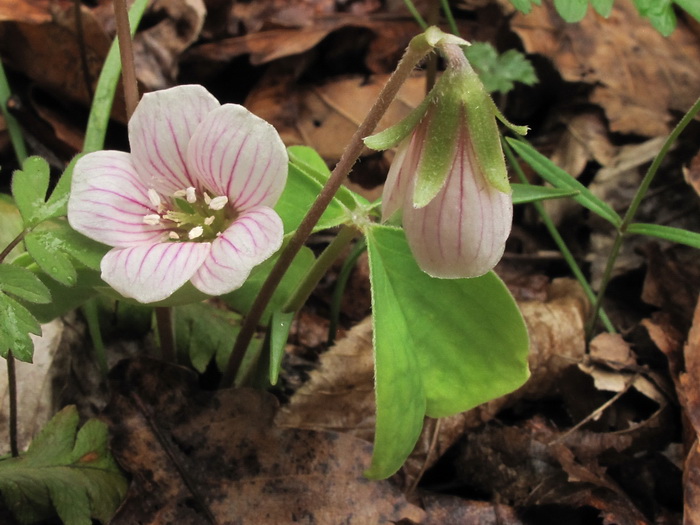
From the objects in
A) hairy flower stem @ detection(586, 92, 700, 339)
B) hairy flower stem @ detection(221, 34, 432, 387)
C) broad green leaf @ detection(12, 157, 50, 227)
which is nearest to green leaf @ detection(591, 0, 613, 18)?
hairy flower stem @ detection(586, 92, 700, 339)

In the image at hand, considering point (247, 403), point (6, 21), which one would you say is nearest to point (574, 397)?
point (247, 403)

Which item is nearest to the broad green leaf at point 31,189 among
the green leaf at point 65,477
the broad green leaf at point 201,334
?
Result: the green leaf at point 65,477

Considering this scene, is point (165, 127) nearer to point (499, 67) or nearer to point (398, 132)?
point (398, 132)

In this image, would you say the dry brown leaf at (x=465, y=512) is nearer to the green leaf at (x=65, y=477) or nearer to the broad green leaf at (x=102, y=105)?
the green leaf at (x=65, y=477)

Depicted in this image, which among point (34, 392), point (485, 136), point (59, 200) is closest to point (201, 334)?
point (34, 392)

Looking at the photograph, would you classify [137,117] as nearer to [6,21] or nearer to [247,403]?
[247,403]
